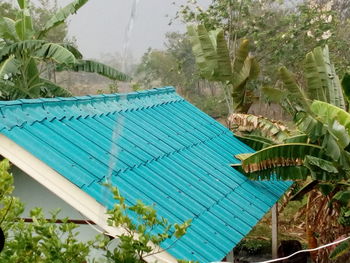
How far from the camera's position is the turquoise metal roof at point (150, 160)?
190 inches

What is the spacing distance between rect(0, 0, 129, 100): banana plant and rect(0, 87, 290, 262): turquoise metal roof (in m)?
3.12

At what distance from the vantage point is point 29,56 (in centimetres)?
1112

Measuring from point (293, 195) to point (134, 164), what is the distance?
4.41m

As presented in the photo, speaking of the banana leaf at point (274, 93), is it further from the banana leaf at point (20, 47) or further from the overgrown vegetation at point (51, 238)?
the overgrown vegetation at point (51, 238)

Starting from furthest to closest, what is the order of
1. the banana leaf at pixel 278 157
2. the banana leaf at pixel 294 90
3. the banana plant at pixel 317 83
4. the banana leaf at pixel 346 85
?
1. the banana plant at pixel 317 83
2. the banana leaf at pixel 294 90
3. the banana leaf at pixel 346 85
4. the banana leaf at pixel 278 157

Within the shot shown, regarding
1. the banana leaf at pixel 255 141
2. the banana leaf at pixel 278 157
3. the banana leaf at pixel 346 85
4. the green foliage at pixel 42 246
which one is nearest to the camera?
the green foliage at pixel 42 246

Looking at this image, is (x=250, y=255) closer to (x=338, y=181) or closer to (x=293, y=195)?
(x=293, y=195)

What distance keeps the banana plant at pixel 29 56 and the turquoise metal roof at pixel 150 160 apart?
123 inches

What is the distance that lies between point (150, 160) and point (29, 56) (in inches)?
241

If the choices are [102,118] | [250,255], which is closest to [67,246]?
[102,118]

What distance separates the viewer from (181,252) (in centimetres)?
448

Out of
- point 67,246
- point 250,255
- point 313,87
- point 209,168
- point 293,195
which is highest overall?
point 67,246

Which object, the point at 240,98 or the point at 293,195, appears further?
the point at 240,98

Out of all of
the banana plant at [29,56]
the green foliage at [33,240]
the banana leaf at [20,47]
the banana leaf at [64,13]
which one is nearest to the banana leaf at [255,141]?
the banana plant at [29,56]
